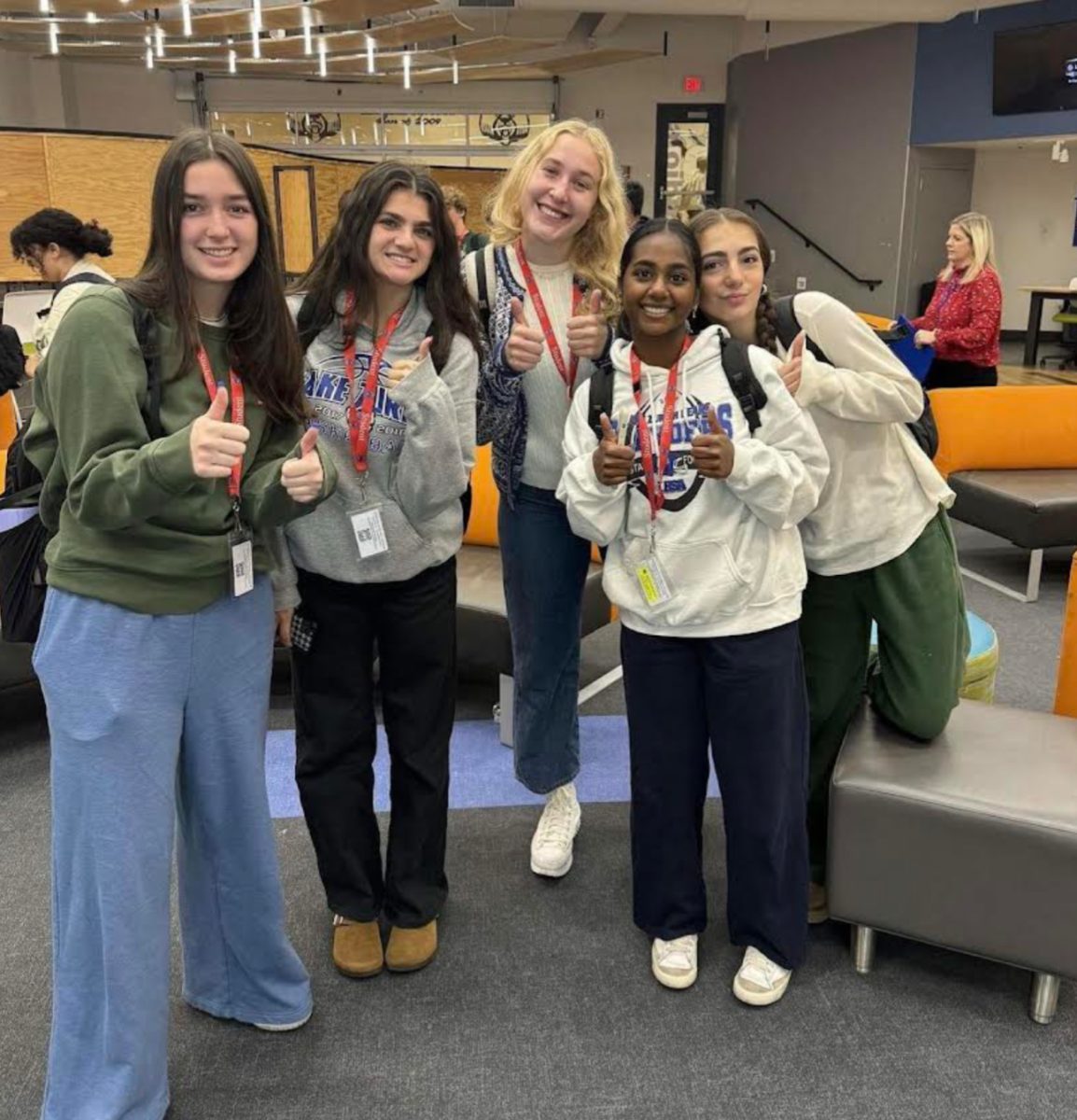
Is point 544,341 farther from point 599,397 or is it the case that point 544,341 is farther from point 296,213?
point 296,213

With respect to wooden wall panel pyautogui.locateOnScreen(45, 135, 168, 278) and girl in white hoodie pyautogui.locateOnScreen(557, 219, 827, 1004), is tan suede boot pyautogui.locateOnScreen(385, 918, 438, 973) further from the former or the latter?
wooden wall panel pyautogui.locateOnScreen(45, 135, 168, 278)

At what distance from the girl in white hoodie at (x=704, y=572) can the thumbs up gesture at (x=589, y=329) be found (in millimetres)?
112

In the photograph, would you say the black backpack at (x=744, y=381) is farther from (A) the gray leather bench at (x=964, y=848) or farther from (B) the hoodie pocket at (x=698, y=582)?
(A) the gray leather bench at (x=964, y=848)

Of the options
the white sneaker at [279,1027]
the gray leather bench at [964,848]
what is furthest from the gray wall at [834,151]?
the white sneaker at [279,1027]

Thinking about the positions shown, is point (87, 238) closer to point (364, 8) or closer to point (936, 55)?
point (364, 8)

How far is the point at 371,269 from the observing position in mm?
1854

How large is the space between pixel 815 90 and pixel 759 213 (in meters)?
1.53

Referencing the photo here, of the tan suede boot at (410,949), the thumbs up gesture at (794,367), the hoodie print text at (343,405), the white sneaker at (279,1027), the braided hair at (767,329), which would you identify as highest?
the braided hair at (767,329)

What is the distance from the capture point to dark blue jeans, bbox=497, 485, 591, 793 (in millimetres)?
2291

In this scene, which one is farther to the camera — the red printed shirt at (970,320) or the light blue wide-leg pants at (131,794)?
the red printed shirt at (970,320)

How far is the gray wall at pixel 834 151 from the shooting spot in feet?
35.9

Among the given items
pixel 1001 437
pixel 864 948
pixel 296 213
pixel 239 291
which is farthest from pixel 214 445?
pixel 296 213

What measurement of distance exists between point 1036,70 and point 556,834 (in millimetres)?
9581

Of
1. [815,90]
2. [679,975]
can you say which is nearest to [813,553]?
[679,975]
